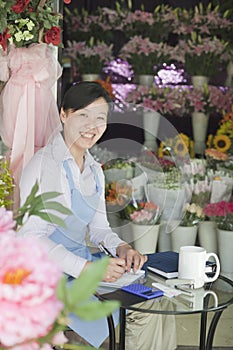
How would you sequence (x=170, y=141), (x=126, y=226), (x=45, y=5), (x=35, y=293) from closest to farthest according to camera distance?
(x=35, y=293) → (x=45, y=5) → (x=126, y=226) → (x=170, y=141)

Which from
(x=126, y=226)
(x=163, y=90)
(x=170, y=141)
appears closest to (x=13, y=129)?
(x=126, y=226)

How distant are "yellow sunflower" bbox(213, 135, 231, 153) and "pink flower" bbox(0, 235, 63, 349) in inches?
168

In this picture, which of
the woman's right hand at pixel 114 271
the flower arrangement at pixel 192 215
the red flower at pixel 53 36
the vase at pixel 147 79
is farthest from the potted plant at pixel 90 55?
the woman's right hand at pixel 114 271

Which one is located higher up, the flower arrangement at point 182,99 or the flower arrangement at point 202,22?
the flower arrangement at point 202,22

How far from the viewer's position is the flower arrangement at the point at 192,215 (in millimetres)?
4231

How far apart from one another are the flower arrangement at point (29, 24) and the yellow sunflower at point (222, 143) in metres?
2.22

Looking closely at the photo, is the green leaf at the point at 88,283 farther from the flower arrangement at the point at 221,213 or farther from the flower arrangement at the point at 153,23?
the flower arrangement at the point at 153,23

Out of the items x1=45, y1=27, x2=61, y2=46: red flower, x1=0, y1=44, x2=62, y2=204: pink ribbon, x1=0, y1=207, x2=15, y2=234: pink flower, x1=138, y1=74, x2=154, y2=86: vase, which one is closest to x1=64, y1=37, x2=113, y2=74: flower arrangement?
x1=138, y1=74, x2=154, y2=86: vase

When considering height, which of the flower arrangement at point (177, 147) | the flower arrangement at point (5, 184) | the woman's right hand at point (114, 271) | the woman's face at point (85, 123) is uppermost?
the woman's face at point (85, 123)

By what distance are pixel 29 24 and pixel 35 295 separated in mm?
2325

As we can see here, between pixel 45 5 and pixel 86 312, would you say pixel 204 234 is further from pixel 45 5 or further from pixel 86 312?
pixel 86 312

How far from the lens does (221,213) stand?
163 inches

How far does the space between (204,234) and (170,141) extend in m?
0.85

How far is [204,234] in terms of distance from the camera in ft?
13.9
